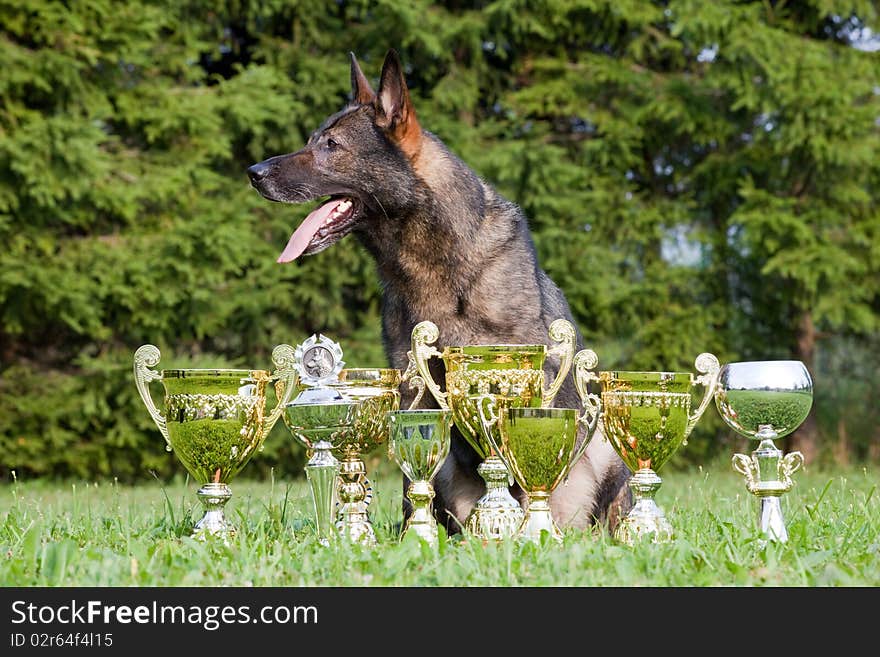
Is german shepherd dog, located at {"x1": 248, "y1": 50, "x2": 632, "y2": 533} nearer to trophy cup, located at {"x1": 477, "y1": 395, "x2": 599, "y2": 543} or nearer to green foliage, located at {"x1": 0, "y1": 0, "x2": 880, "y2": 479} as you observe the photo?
trophy cup, located at {"x1": 477, "y1": 395, "x2": 599, "y2": 543}

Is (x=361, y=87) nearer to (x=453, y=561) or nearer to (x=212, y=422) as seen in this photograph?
(x=212, y=422)

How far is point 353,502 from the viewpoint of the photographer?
2.70m

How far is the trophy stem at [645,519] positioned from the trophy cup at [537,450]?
0.62 ft

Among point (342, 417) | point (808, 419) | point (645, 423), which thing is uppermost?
point (808, 419)

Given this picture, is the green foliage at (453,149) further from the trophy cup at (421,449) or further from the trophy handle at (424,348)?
the trophy cup at (421,449)

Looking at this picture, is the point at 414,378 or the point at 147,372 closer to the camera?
the point at 147,372

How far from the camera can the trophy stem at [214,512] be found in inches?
98.7

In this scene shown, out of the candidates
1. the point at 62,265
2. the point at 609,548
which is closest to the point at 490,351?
the point at 609,548

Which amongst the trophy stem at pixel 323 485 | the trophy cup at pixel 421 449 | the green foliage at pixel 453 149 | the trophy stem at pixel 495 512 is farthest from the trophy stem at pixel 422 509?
the green foliage at pixel 453 149

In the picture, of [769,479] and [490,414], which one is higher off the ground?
[490,414]

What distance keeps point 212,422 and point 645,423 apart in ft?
4.06

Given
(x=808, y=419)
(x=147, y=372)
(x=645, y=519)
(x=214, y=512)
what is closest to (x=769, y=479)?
(x=645, y=519)

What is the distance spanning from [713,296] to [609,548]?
6.85 m

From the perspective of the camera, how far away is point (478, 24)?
27.3 feet
